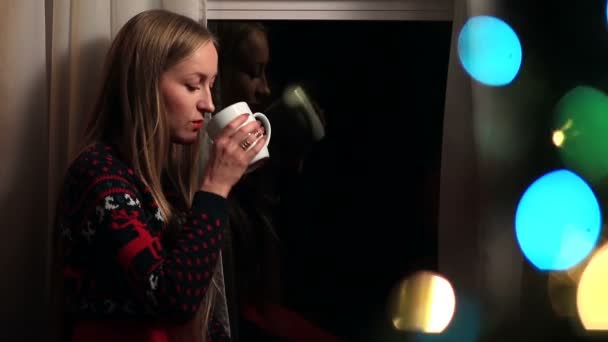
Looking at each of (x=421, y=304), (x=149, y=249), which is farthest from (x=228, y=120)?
(x=421, y=304)

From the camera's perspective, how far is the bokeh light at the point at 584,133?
141 centimetres

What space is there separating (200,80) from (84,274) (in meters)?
0.36

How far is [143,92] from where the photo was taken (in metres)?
1.09

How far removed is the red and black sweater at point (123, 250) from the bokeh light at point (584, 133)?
2.53ft

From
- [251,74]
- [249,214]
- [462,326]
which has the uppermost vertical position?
[251,74]

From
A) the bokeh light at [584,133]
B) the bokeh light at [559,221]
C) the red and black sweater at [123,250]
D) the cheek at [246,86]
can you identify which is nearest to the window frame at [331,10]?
the cheek at [246,86]

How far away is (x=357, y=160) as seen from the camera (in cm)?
155

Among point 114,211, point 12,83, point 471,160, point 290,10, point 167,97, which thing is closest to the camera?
point 114,211

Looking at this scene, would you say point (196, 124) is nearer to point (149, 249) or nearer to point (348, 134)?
point (149, 249)

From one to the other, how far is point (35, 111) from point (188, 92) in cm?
35

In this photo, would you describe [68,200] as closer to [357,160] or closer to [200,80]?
[200,80]

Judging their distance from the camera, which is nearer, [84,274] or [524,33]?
[84,274]

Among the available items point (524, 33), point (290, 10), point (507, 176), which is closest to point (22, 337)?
point (290, 10)

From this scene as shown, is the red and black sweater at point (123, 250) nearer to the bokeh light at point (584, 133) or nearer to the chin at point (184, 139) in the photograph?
the chin at point (184, 139)
